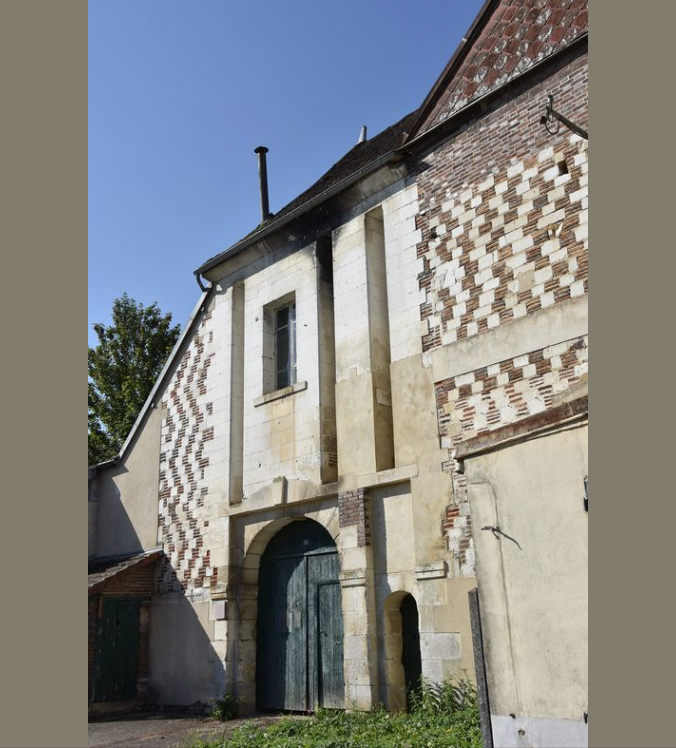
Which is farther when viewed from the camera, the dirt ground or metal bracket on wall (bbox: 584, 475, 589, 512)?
the dirt ground

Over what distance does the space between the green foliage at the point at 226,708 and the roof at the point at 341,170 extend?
22.6ft

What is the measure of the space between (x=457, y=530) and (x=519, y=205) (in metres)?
3.83

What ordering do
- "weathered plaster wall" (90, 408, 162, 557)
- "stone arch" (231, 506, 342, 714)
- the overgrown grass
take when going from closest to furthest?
the overgrown grass, "stone arch" (231, 506, 342, 714), "weathered plaster wall" (90, 408, 162, 557)

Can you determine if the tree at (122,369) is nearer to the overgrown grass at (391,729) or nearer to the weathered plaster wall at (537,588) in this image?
the overgrown grass at (391,729)

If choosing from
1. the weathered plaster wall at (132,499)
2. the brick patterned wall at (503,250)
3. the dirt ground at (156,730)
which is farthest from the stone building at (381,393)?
the dirt ground at (156,730)

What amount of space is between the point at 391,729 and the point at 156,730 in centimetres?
367

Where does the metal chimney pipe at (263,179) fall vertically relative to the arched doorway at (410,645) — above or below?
above

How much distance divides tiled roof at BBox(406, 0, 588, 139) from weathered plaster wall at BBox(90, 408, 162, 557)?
725 centimetres

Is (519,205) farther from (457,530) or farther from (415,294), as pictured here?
(457,530)

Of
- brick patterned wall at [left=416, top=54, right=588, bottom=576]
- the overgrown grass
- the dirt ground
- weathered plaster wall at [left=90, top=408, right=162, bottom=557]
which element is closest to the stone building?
brick patterned wall at [left=416, top=54, right=588, bottom=576]

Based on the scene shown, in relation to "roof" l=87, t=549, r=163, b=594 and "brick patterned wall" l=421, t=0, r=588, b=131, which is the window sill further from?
"brick patterned wall" l=421, t=0, r=588, b=131

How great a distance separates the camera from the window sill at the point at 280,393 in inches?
434

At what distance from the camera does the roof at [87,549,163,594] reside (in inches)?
469

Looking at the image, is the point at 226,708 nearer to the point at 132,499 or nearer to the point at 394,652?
the point at 394,652
